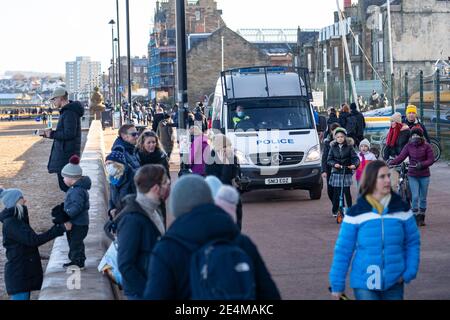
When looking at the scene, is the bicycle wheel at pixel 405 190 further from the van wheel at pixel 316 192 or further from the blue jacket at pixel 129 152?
the blue jacket at pixel 129 152

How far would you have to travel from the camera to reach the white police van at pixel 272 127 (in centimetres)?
1927

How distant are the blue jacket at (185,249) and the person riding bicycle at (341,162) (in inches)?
439

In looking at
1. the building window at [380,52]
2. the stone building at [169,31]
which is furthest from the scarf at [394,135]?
the stone building at [169,31]

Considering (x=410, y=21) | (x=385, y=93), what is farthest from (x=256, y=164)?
(x=410, y=21)

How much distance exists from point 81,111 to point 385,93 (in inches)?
1481

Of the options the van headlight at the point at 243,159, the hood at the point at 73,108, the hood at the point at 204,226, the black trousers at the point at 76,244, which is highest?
the hood at the point at 73,108

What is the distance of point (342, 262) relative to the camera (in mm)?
6918

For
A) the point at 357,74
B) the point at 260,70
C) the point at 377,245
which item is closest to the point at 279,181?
the point at 260,70

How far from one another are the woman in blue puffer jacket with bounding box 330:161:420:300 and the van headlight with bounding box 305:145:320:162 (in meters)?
12.4

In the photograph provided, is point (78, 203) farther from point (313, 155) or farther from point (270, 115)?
point (270, 115)

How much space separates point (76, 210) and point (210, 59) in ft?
290

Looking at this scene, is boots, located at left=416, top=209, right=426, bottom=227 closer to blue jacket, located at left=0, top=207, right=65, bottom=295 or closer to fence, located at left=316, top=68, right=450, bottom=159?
blue jacket, located at left=0, top=207, right=65, bottom=295

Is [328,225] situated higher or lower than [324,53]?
lower
